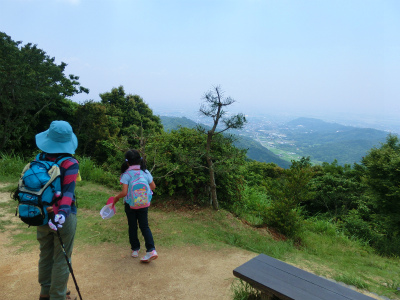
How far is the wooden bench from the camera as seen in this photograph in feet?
7.72

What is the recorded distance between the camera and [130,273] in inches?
133

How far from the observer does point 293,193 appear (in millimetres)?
5523

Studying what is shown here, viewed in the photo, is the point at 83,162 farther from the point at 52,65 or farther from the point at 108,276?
the point at 52,65

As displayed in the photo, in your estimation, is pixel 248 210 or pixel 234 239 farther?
pixel 248 210

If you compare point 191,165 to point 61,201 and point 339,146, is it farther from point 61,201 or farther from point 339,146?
point 339,146

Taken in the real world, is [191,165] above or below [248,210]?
above

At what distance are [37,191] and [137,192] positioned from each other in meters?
1.30

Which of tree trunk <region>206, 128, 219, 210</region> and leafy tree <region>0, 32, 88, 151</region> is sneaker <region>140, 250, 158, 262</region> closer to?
tree trunk <region>206, 128, 219, 210</region>

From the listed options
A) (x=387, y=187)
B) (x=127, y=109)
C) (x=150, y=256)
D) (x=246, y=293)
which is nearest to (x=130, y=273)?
(x=150, y=256)

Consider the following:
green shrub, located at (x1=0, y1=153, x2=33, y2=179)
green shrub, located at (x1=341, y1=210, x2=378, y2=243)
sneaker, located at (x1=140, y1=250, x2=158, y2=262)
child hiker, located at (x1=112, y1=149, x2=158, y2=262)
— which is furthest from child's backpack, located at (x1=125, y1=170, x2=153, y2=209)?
green shrub, located at (x1=341, y1=210, x2=378, y2=243)

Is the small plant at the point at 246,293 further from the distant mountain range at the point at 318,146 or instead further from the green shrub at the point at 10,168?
the distant mountain range at the point at 318,146

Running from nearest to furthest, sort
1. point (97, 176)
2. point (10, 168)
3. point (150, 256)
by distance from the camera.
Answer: point (150, 256) → point (10, 168) → point (97, 176)

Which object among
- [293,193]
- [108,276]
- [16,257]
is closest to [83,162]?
[16,257]

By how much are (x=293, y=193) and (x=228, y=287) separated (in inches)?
115
